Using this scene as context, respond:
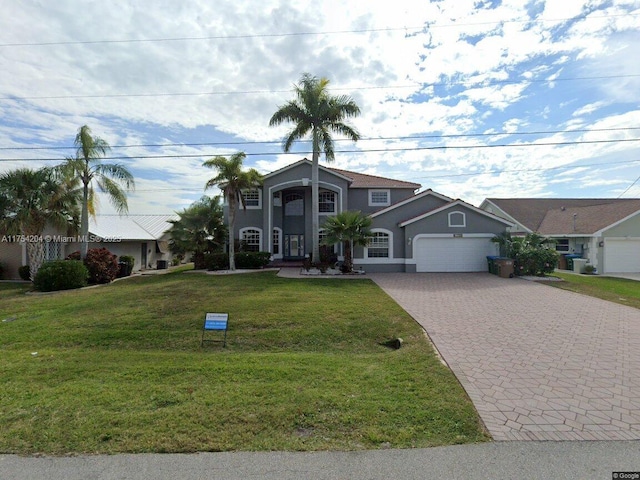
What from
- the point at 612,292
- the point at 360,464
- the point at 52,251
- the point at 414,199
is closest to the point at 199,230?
the point at 52,251

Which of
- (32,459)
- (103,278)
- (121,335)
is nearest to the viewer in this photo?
(32,459)

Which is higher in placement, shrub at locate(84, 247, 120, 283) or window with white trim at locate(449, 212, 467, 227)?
window with white trim at locate(449, 212, 467, 227)

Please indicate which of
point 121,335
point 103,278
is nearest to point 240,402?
point 121,335

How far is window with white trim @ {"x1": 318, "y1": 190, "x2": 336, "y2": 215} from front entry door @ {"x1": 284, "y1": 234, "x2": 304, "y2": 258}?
2957mm

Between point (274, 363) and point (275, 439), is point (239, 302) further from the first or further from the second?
point (275, 439)

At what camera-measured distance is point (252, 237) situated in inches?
945

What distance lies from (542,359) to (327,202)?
19786mm

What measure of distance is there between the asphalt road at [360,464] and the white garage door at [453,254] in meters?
16.7

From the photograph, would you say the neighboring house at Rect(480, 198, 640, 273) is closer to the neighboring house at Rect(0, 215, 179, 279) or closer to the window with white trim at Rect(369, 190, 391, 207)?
the window with white trim at Rect(369, 190, 391, 207)

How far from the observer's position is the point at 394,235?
20.2 metres

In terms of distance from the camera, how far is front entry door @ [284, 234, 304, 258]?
84.5 ft

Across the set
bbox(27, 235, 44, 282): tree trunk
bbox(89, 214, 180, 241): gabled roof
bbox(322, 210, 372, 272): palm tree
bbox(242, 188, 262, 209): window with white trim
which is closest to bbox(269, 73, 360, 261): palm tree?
bbox(322, 210, 372, 272): palm tree

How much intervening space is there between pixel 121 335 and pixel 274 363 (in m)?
4.40

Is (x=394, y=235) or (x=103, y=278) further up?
(x=394, y=235)
